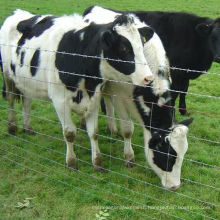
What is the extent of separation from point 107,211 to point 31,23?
321 cm

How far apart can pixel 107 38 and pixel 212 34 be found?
9.58 feet

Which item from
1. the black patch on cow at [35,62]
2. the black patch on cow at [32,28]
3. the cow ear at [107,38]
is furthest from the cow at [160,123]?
the black patch on cow at [32,28]

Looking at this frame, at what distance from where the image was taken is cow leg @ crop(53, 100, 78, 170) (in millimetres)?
4719

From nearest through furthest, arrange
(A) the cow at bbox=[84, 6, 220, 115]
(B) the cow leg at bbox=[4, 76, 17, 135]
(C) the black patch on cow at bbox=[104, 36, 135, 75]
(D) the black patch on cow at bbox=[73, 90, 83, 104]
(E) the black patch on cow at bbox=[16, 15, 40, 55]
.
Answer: (C) the black patch on cow at bbox=[104, 36, 135, 75]
(D) the black patch on cow at bbox=[73, 90, 83, 104]
(E) the black patch on cow at bbox=[16, 15, 40, 55]
(B) the cow leg at bbox=[4, 76, 17, 135]
(A) the cow at bbox=[84, 6, 220, 115]

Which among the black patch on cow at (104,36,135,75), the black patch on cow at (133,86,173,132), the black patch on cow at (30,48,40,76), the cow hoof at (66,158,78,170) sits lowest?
the cow hoof at (66,158,78,170)

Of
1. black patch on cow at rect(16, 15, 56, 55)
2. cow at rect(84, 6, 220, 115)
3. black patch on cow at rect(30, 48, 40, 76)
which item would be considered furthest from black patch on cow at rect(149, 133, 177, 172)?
black patch on cow at rect(16, 15, 56, 55)

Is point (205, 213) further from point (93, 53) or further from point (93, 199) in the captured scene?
point (93, 53)

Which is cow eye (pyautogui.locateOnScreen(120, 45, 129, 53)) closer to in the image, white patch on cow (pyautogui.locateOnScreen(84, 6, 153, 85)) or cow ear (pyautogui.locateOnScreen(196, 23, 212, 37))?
white patch on cow (pyautogui.locateOnScreen(84, 6, 153, 85))

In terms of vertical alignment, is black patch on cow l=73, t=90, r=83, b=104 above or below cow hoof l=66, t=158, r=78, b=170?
above

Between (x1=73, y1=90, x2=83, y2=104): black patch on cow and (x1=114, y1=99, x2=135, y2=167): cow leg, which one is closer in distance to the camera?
(x1=73, y1=90, x2=83, y2=104): black patch on cow

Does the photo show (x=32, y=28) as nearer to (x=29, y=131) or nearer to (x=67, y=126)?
(x=67, y=126)

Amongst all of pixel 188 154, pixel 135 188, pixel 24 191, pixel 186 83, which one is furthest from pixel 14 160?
pixel 186 83

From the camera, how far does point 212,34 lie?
619cm

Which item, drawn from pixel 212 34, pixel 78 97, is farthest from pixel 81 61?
pixel 212 34
